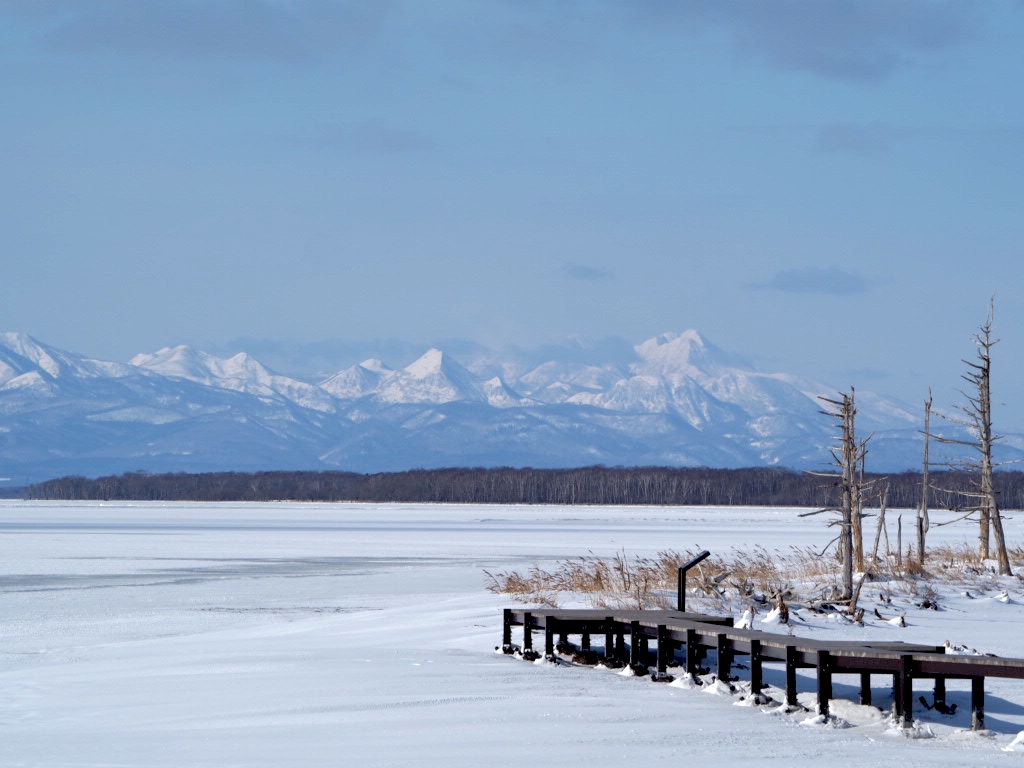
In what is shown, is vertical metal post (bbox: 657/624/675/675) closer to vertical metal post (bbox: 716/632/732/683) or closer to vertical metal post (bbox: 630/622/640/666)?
vertical metal post (bbox: 630/622/640/666)

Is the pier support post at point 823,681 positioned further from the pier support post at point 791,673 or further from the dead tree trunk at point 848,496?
the dead tree trunk at point 848,496

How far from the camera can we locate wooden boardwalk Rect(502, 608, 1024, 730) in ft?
40.4

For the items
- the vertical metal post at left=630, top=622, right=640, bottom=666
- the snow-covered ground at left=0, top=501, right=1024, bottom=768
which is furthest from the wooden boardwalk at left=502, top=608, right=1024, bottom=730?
the snow-covered ground at left=0, top=501, right=1024, bottom=768

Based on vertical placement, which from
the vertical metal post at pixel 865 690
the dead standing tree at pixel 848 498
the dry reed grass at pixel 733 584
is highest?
the dead standing tree at pixel 848 498

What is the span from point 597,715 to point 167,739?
161 inches

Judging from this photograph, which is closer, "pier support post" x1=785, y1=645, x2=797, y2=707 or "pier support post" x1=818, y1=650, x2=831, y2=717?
"pier support post" x1=818, y1=650, x2=831, y2=717

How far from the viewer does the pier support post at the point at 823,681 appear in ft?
41.9

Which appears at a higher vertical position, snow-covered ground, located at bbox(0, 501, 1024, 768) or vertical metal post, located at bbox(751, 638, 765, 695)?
vertical metal post, located at bbox(751, 638, 765, 695)

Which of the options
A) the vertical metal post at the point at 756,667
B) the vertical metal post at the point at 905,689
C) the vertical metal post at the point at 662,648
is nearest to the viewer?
the vertical metal post at the point at 905,689

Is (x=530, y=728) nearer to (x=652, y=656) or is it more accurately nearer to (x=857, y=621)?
(x=652, y=656)

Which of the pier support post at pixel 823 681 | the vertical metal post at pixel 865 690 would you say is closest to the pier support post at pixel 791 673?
the pier support post at pixel 823 681

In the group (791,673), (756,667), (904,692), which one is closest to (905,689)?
(904,692)

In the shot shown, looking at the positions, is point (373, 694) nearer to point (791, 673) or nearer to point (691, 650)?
point (691, 650)

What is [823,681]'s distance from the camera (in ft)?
42.5
